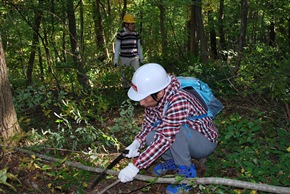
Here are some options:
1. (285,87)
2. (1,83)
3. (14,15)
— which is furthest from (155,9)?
(1,83)

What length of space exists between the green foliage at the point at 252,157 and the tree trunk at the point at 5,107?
2244 mm

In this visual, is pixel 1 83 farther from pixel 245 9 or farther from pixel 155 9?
pixel 155 9

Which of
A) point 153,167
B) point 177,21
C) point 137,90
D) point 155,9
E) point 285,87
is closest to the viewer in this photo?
point 137,90

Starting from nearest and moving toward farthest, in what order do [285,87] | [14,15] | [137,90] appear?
1. [137,90]
2. [285,87]
3. [14,15]

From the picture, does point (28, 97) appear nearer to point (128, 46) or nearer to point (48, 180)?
point (48, 180)

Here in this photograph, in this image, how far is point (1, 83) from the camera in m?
3.42

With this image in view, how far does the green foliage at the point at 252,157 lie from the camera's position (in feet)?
9.23

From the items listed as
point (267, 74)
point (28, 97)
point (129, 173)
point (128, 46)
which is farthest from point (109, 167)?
point (128, 46)

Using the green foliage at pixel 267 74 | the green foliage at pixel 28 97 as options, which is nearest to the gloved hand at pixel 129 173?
the green foliage at pixel 267 74

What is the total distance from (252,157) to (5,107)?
2.70 metres

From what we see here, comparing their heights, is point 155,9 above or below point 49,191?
above

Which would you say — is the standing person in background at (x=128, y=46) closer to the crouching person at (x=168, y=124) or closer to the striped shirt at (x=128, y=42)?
the striped shirt at (x=128, y=42)

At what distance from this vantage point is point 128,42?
7246 mm

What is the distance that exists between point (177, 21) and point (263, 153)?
48.6ft
